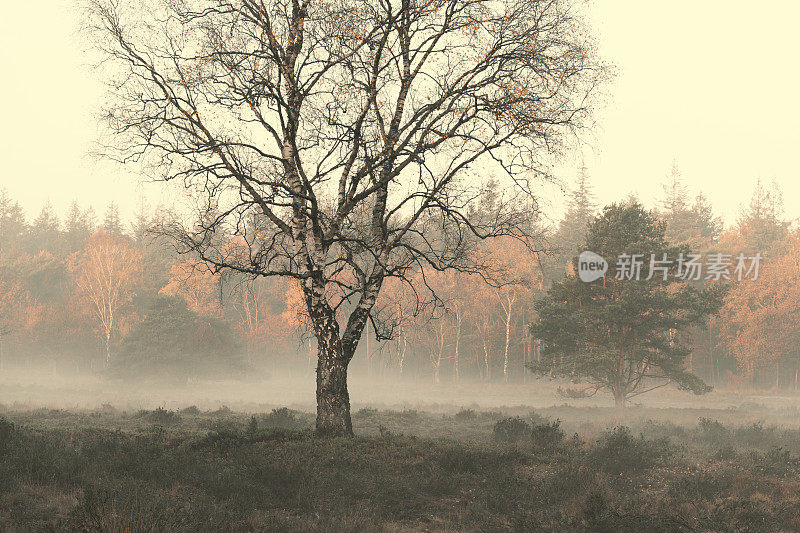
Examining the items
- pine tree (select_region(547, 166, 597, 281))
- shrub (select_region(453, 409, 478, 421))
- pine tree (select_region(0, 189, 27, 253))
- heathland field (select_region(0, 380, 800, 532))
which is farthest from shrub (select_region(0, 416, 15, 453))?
pine tree (select_region(0, 189, 27, 253))

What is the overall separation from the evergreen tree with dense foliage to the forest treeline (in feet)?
27.4

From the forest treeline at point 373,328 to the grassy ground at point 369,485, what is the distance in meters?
22.6

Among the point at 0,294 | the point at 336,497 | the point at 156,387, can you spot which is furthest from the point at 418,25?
the point at 0,294

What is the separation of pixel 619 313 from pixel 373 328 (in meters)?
16.8

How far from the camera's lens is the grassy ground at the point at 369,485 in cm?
634

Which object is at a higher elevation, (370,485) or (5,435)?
(5,435)

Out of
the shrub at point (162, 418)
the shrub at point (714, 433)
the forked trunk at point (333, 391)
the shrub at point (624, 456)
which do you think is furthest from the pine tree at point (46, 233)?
the shrub at point (624, 456)

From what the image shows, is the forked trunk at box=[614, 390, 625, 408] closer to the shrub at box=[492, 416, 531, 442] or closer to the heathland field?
the shrub at box=[492, 416, 531, 442]

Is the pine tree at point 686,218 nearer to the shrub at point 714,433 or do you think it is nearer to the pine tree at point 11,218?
the shrub at point 714,433

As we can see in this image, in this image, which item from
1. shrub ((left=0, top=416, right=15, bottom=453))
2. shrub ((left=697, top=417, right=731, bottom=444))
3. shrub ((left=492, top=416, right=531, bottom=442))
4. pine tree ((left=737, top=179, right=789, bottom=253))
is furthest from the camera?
pine tree ((left=737, top=179, right=789, bottom=253))

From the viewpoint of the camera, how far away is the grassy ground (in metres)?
6.34

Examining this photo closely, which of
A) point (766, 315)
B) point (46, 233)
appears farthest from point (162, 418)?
point (46, 233)

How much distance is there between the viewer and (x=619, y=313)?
2439 centimetres

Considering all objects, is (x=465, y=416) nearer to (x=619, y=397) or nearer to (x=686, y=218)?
(x=619, y=397)
